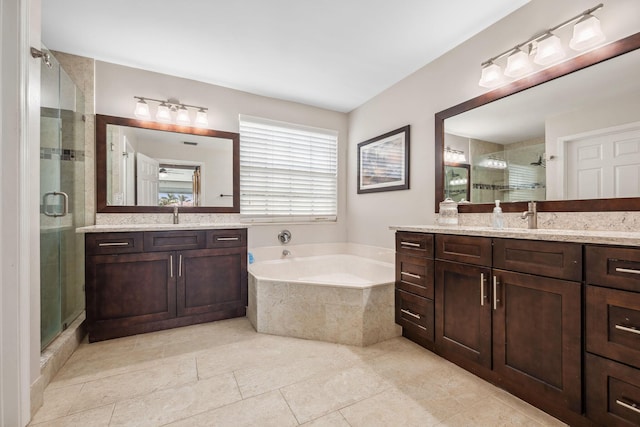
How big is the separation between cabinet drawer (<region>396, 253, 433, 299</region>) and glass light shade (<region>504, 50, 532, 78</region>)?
55.2 inches

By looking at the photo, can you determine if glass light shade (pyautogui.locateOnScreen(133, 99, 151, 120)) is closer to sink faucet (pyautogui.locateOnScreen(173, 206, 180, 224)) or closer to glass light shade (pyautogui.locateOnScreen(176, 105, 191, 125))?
glass light shade (pyautogui.locateOnScreen(176, 105, 191, 125))

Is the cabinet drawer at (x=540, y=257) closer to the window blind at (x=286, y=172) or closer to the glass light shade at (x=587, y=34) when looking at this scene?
the glass light shade at (x=587, y=34)

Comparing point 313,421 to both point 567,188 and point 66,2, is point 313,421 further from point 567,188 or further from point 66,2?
point 66,2

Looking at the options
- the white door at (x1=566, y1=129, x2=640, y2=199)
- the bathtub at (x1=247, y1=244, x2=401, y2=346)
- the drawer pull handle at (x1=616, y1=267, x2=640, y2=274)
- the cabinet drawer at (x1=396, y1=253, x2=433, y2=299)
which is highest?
the white door at (x1=566, y1=129, x2=640, y2=199)

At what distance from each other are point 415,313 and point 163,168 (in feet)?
8.82

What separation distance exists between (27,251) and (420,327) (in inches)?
93.4

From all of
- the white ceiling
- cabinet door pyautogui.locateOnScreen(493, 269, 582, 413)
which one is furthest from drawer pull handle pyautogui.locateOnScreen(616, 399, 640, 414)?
the white ceiling

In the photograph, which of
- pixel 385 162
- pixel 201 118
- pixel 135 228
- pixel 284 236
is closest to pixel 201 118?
pixel 201 118

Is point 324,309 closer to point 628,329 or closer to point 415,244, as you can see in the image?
point 415,244

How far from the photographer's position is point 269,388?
5.30 ft

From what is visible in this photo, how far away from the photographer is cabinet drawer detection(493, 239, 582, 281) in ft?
4.14

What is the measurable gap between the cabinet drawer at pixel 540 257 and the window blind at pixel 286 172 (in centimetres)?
233

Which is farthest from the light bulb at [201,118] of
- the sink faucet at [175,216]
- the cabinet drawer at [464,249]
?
the cabinet drawer at [464,249]

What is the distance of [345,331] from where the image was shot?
2.18 metres
